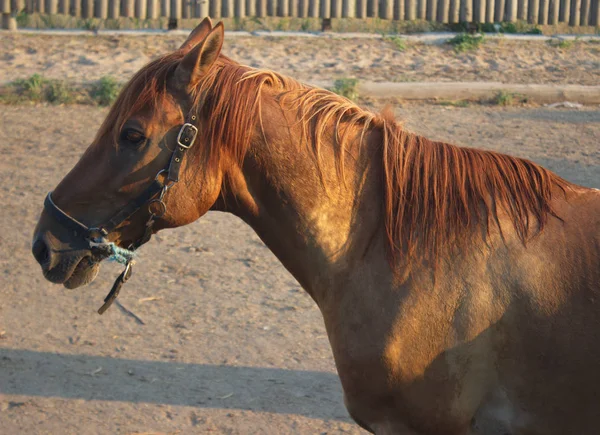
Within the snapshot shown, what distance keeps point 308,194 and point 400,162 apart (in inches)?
11.7

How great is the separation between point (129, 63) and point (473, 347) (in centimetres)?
738

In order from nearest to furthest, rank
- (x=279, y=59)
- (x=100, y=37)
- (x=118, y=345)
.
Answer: (x=118, y=345), (x=279, y=59), (x=100, y=37)

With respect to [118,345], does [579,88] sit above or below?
above

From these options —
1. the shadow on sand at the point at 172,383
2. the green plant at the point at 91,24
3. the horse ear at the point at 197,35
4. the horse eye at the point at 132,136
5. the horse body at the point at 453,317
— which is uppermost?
the green plant at the point at 91,24

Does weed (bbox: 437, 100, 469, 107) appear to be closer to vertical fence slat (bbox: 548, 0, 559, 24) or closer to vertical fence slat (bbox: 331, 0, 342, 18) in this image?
vertical fence slat (bbox: 331, 0, 342, 18)

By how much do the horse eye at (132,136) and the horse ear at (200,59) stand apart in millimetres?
196

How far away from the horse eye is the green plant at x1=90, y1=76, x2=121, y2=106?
595cm

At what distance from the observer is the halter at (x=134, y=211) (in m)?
2.28

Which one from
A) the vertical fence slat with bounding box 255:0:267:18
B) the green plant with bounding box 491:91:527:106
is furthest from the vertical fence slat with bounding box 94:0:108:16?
the green plant with bounding box 491:91:527:106

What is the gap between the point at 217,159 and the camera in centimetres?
230

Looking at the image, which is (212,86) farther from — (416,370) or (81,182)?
(416,370)

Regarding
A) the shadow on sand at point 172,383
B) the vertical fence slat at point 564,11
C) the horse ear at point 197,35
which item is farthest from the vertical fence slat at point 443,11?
the horse ear at point 197,35

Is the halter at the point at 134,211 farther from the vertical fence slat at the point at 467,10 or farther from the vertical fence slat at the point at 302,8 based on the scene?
the vertical fence slat at the point at 467,10

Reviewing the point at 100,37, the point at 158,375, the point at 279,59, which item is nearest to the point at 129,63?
the point at 100,37
